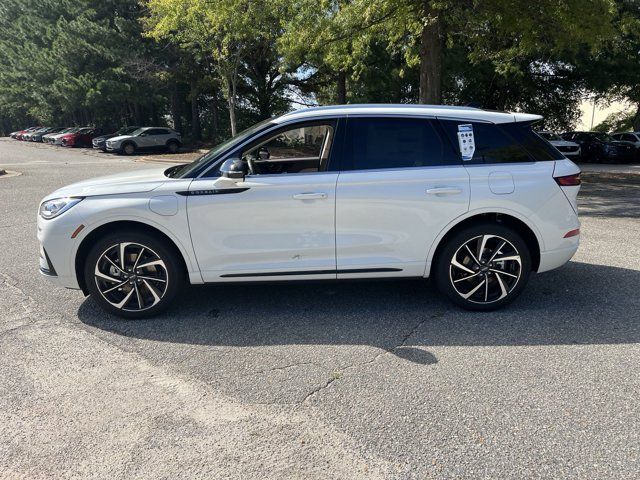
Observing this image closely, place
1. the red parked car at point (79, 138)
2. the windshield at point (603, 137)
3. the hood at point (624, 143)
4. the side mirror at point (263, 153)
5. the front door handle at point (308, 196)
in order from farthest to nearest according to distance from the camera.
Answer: the red parked car at point (79, 138) → the windshield at point (603, 137) → the hood at point (624, 143) → the side mirror at point (263, 153) → the front door handle at point (308, 196)

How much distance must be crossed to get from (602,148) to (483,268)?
21681mm

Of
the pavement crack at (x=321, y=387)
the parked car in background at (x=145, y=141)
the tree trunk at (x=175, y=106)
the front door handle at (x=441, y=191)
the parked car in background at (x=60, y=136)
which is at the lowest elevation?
the pavement crack at (x=321, y=387)

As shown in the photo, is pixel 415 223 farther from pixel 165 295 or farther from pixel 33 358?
pixel 33 358

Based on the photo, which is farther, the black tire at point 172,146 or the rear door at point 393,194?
the black tire at point 172,146

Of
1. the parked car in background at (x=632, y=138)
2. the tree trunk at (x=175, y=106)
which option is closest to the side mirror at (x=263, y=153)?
the parked car in background at (x=632, y=138)

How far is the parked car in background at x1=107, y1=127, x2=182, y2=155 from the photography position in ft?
91.9

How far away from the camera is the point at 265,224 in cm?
397

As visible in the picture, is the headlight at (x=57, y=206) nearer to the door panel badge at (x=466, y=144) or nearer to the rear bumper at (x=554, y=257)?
the door panel badge at (x=466, y=144)

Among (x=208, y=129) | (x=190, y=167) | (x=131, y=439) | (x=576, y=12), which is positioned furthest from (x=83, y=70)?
(x=131, y=439)

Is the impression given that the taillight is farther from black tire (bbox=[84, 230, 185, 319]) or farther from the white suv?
black tire (bbox=[84, 230, 185, 319])

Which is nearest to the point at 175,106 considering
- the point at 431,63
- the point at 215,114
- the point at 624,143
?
the point at 215,114

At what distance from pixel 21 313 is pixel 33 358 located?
1.01m

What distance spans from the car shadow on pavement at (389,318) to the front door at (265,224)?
0.42 m

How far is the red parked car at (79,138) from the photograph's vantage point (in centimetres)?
3444
